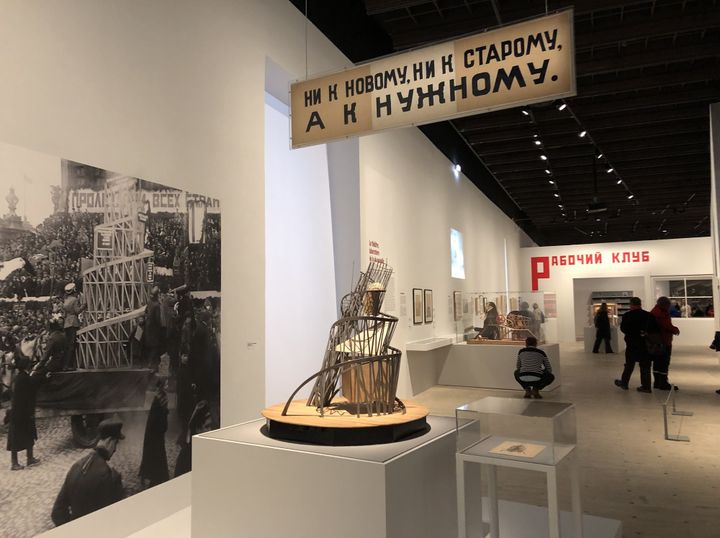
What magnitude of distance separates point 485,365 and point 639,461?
487cm

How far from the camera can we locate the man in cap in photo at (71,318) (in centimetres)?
300

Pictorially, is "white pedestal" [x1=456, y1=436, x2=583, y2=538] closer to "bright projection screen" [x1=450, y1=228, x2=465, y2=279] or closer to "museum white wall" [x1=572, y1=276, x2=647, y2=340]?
"bright projection screen" [x1=450, y1=228, x2=465, y2=279]

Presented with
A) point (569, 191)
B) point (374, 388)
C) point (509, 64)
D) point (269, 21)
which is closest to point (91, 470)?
point (374, 388)

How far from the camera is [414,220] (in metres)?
9.26

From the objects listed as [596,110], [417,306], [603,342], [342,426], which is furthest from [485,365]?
[603,342]

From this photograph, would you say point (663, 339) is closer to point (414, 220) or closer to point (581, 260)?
point (414, 220)

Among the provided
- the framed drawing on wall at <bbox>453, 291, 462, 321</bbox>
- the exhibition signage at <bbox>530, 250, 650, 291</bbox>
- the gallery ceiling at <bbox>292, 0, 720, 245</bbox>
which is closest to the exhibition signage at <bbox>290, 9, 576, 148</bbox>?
the gallery ceiling at <bbox>292, 0, 720, 245</bbox>

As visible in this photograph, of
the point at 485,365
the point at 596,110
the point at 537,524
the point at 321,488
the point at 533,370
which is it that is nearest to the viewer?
the point at 321,488

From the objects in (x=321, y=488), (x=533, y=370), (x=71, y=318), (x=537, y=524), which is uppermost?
(x=71, y=318)

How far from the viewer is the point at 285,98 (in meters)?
6.00

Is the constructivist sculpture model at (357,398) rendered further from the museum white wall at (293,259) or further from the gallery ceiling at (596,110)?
the museum white wall at (293,259)

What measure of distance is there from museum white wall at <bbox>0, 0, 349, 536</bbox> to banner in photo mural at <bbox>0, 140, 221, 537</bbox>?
0.16m

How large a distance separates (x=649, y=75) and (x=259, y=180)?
779 centimetres

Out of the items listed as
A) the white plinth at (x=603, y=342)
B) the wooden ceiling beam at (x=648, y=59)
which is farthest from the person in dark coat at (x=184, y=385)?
the white plinth at (x=603, y=342)
